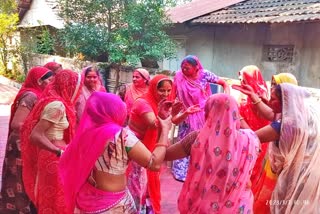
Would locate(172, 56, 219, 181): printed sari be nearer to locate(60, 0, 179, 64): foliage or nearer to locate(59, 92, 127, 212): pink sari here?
locate(59, 92, 127, 212): pink sari

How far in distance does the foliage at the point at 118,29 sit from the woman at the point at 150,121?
16.3ft

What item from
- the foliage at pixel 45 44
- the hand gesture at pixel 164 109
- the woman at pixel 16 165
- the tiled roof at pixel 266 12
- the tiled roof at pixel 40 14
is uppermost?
the tiled roof at pixel 40 14

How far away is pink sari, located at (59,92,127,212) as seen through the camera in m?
2.13

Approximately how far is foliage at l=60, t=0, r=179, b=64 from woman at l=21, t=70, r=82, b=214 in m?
5.41

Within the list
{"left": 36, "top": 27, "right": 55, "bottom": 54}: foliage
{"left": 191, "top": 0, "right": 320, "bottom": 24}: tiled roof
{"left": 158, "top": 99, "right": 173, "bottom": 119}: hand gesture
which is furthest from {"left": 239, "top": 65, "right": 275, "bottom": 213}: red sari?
{"left": 36, "top": 27, "right": 55, "bottom": 54}: foliage

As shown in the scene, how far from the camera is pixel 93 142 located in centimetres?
213

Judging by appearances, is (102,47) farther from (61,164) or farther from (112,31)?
(61,164)

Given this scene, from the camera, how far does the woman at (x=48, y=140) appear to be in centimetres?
278

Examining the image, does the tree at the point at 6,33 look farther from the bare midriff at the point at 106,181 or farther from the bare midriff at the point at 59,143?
the bare midriff at the point at 106,181

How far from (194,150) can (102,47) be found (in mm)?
7481

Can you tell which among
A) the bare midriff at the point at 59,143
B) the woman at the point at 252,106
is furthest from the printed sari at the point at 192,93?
the bare midriff at the point at 59,143

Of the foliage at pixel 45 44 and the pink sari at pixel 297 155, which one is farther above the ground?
the foliage at pixel 45 44

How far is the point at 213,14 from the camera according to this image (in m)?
10.1

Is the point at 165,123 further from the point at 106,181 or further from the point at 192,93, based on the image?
the point at 192,93
